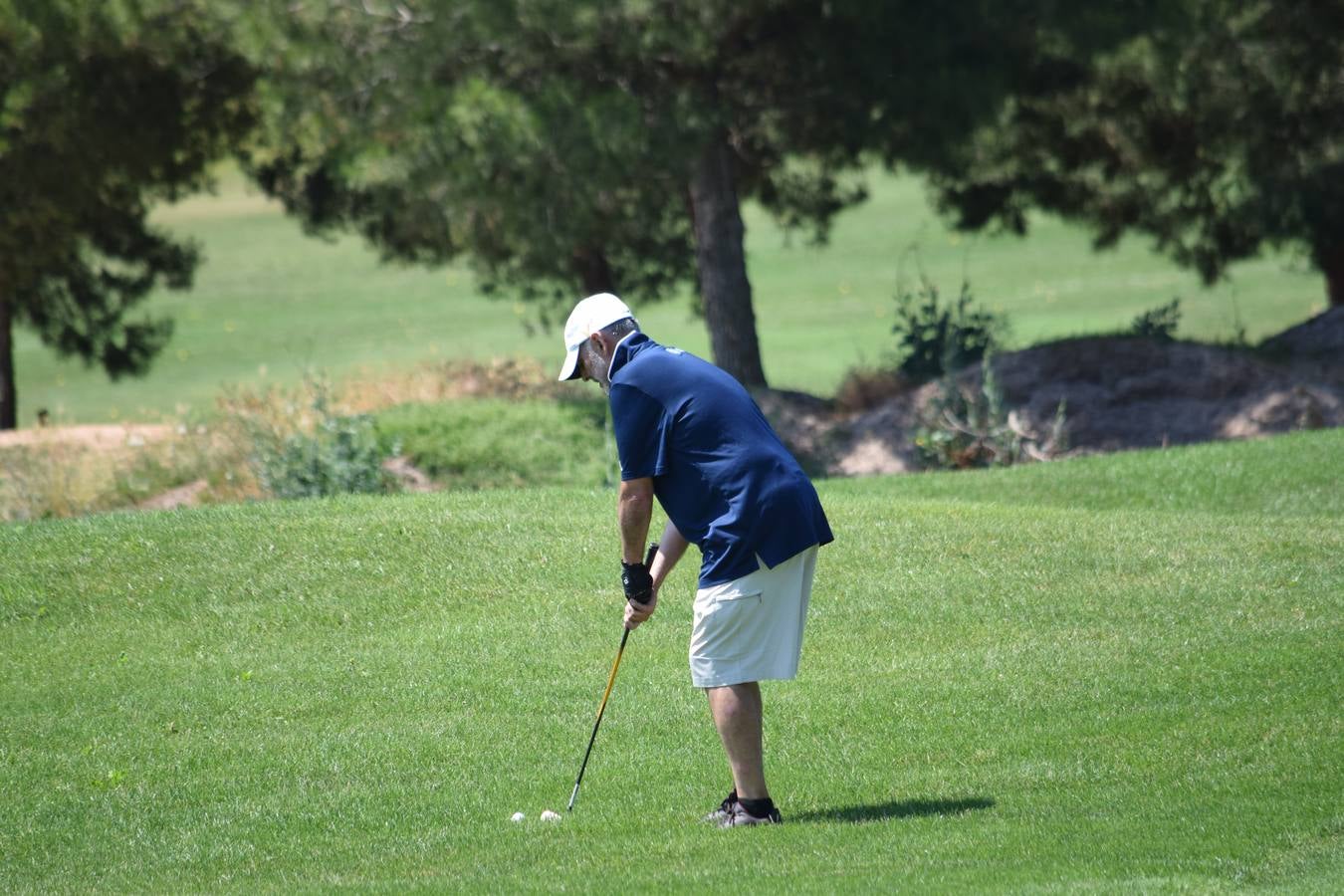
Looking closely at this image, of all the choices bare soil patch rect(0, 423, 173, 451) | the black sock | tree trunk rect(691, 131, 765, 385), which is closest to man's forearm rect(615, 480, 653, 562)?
the black sock

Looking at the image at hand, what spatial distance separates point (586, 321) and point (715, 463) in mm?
715

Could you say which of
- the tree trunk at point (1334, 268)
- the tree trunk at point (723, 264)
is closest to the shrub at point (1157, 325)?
the tree trunk at point (1334, 268)

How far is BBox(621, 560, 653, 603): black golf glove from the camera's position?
5.92 m

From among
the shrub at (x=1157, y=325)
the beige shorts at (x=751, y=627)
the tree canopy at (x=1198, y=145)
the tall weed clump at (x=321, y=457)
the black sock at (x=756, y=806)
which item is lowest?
the black sock at (x=756, y=806)

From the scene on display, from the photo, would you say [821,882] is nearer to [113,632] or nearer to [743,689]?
[743,689]

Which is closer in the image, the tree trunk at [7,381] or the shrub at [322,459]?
the shrub at [322,459]

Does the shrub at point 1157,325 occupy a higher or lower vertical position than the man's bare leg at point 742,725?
higher

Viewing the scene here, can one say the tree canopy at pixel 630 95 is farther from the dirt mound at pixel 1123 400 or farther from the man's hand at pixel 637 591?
the man's hand at pixel 637 591

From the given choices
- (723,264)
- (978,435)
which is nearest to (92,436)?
(723,264)

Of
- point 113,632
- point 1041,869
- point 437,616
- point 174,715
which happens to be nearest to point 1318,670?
point 1041,869

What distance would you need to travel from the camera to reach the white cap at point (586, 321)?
5969mm

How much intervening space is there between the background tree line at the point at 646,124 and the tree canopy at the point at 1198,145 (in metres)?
0.03

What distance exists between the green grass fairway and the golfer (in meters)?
0.62

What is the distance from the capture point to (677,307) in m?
38.4
